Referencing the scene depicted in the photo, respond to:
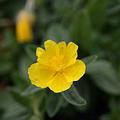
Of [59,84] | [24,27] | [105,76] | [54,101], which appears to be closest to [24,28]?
[24,27]

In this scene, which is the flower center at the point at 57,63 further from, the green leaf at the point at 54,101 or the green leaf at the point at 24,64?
the green leaf at the point at 24,64

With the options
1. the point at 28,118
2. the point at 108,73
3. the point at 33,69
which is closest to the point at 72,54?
the point at 33,69

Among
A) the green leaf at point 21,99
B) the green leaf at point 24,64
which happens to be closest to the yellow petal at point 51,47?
the green leaf at point 21,99

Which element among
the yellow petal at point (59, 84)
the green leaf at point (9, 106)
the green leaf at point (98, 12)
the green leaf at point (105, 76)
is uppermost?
the yellow petal at point (59, 84)

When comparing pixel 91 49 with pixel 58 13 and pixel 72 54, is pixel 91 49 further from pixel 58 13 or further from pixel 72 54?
pixel 72 54

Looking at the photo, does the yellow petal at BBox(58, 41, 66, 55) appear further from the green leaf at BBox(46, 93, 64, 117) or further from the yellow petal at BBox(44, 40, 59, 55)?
the green leaf at BBox(46, 93, 64, 117)

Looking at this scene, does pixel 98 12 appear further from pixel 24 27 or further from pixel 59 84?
pixel 59 84
